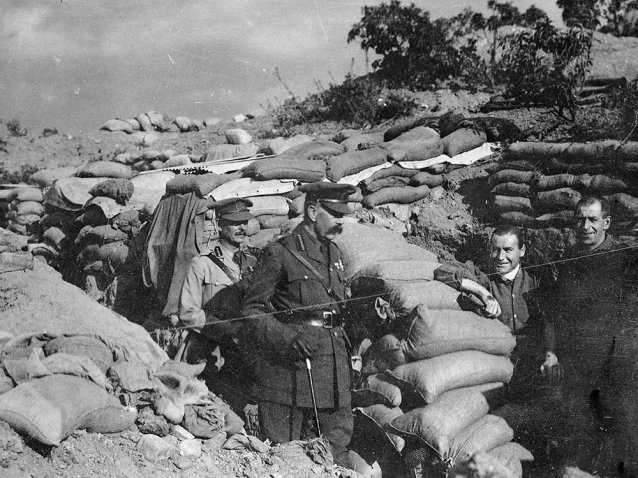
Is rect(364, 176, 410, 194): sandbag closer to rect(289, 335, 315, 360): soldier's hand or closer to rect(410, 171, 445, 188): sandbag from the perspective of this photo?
rect(410, 171, 445, 188): sandbag

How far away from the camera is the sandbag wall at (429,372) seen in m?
3.43

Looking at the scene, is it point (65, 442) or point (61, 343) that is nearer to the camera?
point (65, 442)

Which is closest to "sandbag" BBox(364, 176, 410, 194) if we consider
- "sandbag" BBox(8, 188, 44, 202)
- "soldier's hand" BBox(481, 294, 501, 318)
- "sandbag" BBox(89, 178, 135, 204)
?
"soldier's hand" BBox(481, 294, 501, 318)

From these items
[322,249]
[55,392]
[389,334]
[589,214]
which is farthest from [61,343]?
[589,214]

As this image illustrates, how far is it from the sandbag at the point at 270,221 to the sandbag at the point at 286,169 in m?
0.34

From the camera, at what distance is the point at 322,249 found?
3953 millimetres

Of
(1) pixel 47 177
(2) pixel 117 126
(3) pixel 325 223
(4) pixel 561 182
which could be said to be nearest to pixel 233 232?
(3) pixel 325 223

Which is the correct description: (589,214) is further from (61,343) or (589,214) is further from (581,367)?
(61,343)

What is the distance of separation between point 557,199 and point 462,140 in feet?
4.67

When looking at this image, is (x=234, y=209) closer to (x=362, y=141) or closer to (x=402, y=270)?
(x=402, y=270)

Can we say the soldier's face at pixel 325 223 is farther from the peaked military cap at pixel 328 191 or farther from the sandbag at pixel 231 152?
the sandbag at pixel 231 152

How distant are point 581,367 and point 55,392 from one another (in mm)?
2936

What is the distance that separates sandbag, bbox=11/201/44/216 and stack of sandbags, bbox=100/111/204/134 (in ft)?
13.5

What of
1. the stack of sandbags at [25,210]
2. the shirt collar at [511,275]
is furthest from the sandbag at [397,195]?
the stack of sandbags at [25,210]
